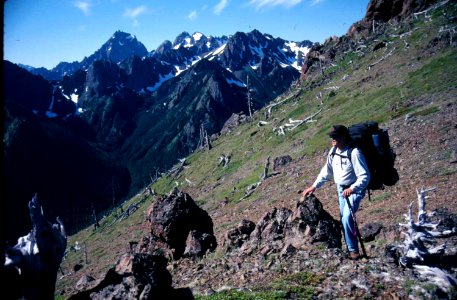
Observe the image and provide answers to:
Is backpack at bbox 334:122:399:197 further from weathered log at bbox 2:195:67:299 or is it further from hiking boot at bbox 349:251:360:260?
weathered log at bbox 2:195:67:299

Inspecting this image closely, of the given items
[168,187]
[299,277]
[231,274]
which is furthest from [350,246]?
[168,187]

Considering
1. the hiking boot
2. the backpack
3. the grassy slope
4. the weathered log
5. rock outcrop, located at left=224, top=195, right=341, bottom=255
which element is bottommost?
the hiking boot

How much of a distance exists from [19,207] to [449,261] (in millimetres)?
163176

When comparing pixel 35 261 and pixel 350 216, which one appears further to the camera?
pixel 350 216

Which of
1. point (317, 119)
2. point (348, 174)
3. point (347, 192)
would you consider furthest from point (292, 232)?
point (317, 119)

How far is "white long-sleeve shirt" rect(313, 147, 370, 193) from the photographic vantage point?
25.1 ft

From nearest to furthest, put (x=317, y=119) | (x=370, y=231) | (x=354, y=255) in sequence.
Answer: (x=354, y=255) < (x=370, y=231) < (x=317, y=119)

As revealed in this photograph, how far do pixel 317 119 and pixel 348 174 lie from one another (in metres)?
51.9

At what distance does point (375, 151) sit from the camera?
26.1 feet

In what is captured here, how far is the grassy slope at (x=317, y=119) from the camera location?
113 ft

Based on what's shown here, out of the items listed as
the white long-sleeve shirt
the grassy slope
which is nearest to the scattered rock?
the grassy slope

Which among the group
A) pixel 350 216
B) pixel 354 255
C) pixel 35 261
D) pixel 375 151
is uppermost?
pixel 375 151

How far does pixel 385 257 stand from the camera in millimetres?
8234

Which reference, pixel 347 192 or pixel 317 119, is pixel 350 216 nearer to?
pixel 347 192
